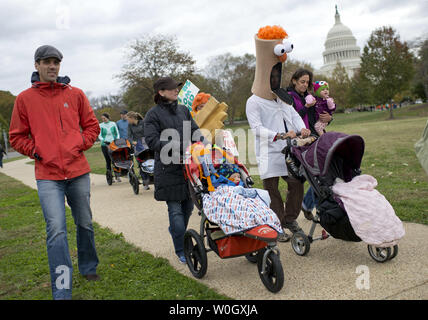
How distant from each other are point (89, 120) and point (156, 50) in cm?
3362

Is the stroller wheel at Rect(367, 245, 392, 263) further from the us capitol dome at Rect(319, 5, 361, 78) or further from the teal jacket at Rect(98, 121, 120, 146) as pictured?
the us capitol dome at Rect(319, 5, 361, 78)

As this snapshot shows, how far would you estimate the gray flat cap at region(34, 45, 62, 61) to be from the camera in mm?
3649

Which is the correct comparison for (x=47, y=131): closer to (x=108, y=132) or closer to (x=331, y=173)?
(x=331, y=173)

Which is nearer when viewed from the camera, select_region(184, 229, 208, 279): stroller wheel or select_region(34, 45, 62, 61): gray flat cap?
select_region(34, 45, 62, 61): gray flat cap

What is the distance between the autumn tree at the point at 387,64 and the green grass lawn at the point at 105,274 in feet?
133

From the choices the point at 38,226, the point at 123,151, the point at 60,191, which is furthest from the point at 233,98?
the point at 60,191

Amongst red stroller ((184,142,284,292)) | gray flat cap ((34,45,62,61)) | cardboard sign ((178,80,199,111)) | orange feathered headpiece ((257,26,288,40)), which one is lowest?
red stroller ((184,142,284,292))

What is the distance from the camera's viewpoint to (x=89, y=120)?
409cm

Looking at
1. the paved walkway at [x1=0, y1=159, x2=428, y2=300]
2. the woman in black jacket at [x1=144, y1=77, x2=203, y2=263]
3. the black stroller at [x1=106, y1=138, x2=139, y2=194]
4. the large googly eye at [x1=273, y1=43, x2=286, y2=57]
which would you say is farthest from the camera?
the black stroller at [x1=106, y1=138, x2=139, y2=194]

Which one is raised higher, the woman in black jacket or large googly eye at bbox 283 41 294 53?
large googly eye at bbox 283 41 294 53

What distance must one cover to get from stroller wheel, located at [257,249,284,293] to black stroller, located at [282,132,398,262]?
28.9 inches

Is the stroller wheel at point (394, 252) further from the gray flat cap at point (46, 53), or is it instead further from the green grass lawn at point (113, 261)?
the gray flat cap at point (46, 53)

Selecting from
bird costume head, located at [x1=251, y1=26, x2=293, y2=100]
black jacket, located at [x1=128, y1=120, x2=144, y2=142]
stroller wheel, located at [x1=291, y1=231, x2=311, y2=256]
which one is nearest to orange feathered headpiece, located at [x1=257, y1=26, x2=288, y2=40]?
bird costume head, located at [x1=251, y1=26, x2=293, y2=100]

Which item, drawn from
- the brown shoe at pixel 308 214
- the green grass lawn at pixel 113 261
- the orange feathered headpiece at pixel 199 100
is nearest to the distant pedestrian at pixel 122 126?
the green grass lawn at pixel 113 261
